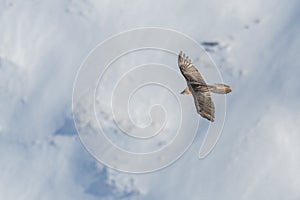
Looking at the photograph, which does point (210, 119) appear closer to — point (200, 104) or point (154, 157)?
point (200, 104)

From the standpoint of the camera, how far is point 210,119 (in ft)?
232

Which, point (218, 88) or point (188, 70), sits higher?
point (188, 70)

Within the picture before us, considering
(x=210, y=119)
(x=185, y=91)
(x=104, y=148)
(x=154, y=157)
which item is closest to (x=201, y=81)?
(x=185, y=91)

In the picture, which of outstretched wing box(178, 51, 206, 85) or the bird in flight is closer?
the bird in flight

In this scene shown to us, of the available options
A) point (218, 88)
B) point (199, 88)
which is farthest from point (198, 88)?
point (218, 88)

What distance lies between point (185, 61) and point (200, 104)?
30.5ft

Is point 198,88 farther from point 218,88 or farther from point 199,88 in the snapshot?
point 218,88

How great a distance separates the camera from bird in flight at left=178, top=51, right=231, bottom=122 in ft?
242

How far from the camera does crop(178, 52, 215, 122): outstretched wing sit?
73.8m

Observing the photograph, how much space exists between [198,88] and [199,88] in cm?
23

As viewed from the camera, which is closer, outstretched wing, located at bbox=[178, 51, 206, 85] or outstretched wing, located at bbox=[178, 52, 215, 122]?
outstretched wing, located at bbox=[178, 52, 215, 122]

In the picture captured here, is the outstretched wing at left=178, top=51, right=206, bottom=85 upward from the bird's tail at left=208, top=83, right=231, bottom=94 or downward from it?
upward

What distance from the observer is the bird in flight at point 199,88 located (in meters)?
73.8

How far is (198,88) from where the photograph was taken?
7788 centimetres
